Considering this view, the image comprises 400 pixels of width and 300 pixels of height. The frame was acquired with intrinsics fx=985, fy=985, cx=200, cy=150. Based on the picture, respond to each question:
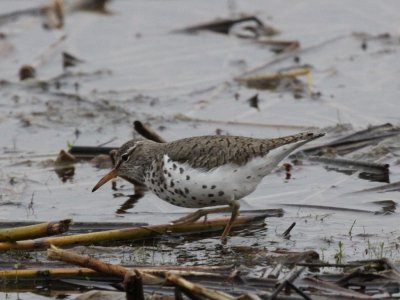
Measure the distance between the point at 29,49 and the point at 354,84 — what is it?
223 inches

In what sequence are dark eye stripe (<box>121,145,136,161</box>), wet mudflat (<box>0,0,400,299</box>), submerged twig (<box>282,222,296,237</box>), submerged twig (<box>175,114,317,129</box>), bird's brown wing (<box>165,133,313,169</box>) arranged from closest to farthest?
1. submerged twig (<box>282,222,296,237</box>)
2. bird's brown wing (<box>165,133,313,169</box>)
3. wet mudflat (<box>0,0,400,299</box>)
4. dark eye stripe (<box>121,145,136,161</box>)
5. submerged twig (<box>175,114,317,129</box>)

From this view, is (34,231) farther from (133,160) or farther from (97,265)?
(133,160)

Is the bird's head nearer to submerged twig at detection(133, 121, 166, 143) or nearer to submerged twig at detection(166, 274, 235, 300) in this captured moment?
submerged twig at detection(133, 121, 166, 143)

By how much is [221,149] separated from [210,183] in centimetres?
39

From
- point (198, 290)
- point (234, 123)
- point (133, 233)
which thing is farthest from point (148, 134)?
point (198, 290)

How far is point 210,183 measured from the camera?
8.84m

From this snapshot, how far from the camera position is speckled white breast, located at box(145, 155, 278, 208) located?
8852 millimetres

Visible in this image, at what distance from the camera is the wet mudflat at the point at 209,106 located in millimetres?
9039

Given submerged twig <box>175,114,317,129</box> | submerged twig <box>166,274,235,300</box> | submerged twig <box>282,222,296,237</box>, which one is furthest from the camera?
submerged twig <box>175,114,317,129</box>

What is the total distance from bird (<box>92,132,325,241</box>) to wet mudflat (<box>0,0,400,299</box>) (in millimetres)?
398

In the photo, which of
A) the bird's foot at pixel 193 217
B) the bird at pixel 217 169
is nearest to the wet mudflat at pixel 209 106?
the bird's foot at pixel 193 217

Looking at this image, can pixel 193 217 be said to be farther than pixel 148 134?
No

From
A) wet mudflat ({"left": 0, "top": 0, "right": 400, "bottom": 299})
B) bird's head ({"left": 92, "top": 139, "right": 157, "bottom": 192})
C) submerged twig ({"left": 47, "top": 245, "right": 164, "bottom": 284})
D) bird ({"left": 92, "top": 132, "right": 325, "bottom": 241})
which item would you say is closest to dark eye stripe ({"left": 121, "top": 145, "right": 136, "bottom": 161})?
bird's head ({"left": 92, "top": 139, "right": 157, "bottom": 192})

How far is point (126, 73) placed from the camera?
1523 centimetres
